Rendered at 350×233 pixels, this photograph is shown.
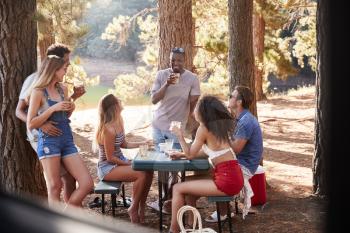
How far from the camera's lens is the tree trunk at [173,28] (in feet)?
21.4

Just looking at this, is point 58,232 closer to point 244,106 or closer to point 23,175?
point 23,175

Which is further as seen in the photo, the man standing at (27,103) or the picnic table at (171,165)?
the picnic table at (171,165)

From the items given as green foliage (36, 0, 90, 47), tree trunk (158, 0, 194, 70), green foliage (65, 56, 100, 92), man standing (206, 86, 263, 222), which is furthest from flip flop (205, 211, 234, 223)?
green foliage (65, 56, 100, 92)

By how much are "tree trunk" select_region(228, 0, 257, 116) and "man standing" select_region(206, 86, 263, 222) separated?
133 centimetres

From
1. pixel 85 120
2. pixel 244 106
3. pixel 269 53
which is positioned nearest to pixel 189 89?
pixel 244 106

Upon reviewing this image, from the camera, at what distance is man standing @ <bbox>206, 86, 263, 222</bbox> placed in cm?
384

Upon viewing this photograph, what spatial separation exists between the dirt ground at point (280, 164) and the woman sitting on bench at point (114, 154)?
0.29m

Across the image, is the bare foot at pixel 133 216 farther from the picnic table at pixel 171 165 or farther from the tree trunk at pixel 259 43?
the tree trunk at pixel 259 43

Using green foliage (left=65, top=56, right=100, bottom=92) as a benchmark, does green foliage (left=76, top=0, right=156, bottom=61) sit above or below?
above

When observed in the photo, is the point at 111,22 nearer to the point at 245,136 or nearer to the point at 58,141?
the point at 245,136

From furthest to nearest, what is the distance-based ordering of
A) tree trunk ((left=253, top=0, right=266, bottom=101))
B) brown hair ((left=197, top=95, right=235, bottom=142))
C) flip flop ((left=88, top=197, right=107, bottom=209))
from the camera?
tree trunk ((left=253, top=0, right=266, bottom=101)) → flip flop ((left=88, top=197, right=107, bottom=209)) → brown hair ((left=197, top=95, right=235, bottom=142))

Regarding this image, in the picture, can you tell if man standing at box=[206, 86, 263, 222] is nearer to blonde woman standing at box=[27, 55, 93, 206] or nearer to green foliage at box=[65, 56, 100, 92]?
blonde woman standing at box=[27, 55, 93, 206]

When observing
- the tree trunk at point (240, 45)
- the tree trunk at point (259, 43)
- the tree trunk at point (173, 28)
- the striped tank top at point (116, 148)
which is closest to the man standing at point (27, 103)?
the striped tank top at point (116, 148)

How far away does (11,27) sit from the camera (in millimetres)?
3414
